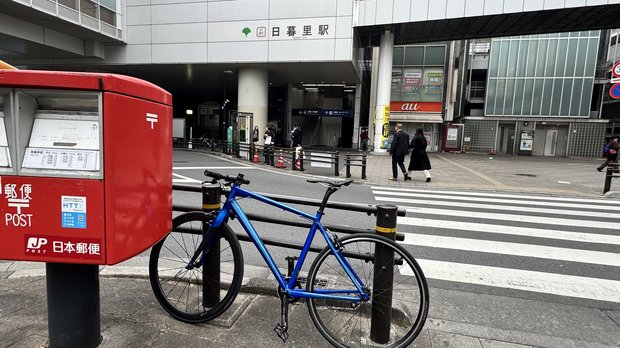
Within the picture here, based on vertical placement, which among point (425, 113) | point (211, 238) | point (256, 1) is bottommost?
point (211, 238)

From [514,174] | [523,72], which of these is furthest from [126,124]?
[523,72]

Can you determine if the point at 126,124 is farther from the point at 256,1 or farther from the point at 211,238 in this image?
the point at 256,1

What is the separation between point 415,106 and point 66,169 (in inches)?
1273

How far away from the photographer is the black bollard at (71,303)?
2338 millimetres

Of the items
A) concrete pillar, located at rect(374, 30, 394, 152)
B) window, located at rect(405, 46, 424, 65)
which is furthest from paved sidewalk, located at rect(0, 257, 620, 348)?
window, located at rect(405, 46, 424, 65)

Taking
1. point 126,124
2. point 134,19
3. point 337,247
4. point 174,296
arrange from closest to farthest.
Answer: point 126,124
point 337,247
point 174,296
point 134,19

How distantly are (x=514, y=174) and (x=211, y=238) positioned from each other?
670 inches

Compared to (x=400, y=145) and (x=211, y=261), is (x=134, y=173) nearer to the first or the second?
(x=211, y=261)

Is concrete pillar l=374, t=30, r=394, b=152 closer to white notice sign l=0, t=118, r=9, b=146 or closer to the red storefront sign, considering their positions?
the red storefront sign

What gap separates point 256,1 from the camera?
23234mm

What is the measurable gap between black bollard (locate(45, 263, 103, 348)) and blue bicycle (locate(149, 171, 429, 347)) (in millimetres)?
636

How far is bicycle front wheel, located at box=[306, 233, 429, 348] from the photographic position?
2.63 m

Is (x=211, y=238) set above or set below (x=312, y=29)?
below

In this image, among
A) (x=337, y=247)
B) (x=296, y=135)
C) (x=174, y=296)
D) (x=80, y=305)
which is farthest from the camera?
(x=296, y=135)
